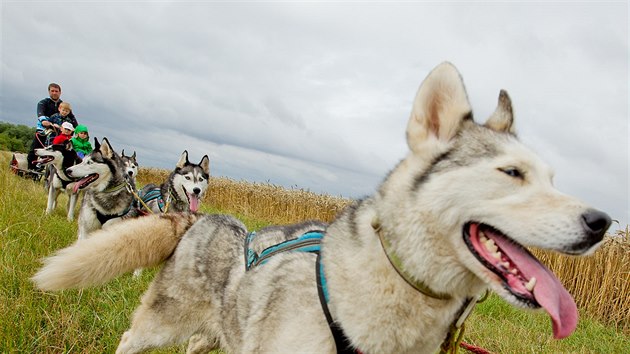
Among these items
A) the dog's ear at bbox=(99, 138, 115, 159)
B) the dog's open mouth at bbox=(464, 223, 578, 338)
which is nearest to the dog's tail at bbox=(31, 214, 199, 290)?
the dog's open mouth at bbox=(464, 223, 578, 338)

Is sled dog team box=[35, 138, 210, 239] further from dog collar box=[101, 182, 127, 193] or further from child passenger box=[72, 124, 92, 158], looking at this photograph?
child passenger box=[72, 124, 92, 158]

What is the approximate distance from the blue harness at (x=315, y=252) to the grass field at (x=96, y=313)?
1611 millimetres

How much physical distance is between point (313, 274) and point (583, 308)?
832 centimetres

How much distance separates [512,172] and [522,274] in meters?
0.48

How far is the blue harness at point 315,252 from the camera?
2125 millimetres

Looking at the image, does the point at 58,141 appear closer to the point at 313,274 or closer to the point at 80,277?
the point at 80,277

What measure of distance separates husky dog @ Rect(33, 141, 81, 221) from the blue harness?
846 centimetres

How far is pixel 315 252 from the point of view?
8.27 ft

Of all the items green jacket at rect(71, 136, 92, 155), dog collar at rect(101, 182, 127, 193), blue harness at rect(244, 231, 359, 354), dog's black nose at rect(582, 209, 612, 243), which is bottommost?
dog collar at rect(101, 182, 127, 193)

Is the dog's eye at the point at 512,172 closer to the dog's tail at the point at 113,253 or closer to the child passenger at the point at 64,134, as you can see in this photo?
the dog's tail at the point at 113,253

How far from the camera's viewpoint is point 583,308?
8.57 m

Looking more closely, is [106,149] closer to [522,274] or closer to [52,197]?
[52,197]

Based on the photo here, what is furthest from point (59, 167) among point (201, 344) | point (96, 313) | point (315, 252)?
point (315, 252)

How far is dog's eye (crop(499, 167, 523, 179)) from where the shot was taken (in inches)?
83.8
